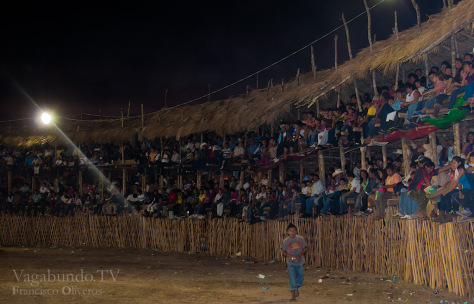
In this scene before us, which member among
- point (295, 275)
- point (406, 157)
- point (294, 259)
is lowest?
point (295, 275)

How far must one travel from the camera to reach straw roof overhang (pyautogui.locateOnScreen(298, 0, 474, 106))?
10922 millimetres

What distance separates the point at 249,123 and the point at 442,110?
815 centimetres

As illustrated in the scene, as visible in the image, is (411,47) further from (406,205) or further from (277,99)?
(277,99)

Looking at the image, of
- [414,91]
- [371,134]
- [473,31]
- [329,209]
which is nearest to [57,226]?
[329,209]

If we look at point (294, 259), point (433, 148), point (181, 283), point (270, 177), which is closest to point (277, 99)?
point (270, 177)

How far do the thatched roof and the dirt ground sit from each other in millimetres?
5094

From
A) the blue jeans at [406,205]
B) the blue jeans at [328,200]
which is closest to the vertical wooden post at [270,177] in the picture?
the blue jeans at [328,200]

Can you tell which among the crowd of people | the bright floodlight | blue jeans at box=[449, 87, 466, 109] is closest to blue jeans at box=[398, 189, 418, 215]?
the crowd of people

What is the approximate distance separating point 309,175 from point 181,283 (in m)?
6.42

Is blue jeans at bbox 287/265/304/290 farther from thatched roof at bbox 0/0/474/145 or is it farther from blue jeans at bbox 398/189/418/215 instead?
thatched roof at bbox 0/0/474/145

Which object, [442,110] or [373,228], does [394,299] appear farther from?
[442,110]

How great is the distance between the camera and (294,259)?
8477 millimetres

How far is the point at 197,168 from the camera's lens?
1973cm

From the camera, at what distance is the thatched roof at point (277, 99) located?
11656 millimetres
